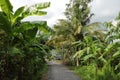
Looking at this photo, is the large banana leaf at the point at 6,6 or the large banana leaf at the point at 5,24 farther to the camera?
the large banana leaf at the point at 6,6

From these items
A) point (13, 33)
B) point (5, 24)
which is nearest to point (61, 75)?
point (13, 33)

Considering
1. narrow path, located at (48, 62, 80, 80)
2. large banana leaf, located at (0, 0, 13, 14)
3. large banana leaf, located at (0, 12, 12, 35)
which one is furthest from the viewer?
narrow path, located at (48, 62, 80, 80)

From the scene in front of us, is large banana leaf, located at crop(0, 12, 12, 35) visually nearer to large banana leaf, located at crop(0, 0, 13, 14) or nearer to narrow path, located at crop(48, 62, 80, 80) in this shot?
large banana leaf, located at crop(0, 0, 13, 14)

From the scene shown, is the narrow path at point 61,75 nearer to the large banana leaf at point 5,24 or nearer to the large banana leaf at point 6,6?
the large banana leaf at point 5,24

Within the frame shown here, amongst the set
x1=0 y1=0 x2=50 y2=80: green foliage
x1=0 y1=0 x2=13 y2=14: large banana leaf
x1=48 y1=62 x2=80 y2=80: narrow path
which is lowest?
x1=48 y1=62 x2=80 y2=80: narrow path

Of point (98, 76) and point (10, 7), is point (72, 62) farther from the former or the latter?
point (10, 7)

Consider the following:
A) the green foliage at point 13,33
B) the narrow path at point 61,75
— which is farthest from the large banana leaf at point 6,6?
the narrow path at point 61,75

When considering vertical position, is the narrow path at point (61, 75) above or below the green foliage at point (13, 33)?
below

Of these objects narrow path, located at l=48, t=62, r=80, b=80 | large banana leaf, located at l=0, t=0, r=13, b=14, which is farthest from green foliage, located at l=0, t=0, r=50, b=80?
narrow path, located at l=48, t=62, r=80, b=80

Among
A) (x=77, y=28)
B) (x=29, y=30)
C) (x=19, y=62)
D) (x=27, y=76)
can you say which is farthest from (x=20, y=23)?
(x=77, y=28)

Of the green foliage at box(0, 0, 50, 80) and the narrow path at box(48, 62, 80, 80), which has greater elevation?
the green foliage at box(0, 0, 50, 80)

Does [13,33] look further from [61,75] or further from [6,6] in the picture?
[61,75]

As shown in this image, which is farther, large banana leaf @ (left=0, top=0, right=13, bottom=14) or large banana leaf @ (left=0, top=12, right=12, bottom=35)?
large banana leaf @ (left=0, top=0, right=13, bottom=14)

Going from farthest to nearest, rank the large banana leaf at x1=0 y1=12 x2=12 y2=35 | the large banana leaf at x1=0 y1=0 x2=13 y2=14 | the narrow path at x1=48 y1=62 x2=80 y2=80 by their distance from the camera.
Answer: the narrow path at x1=48 y1=62 x2=80 y2=80, the large banana leaf at x1=0 y1=0 x2=13 y2=14, the large banana leaf at x1=0 y1=12 x2=12 y2=35
